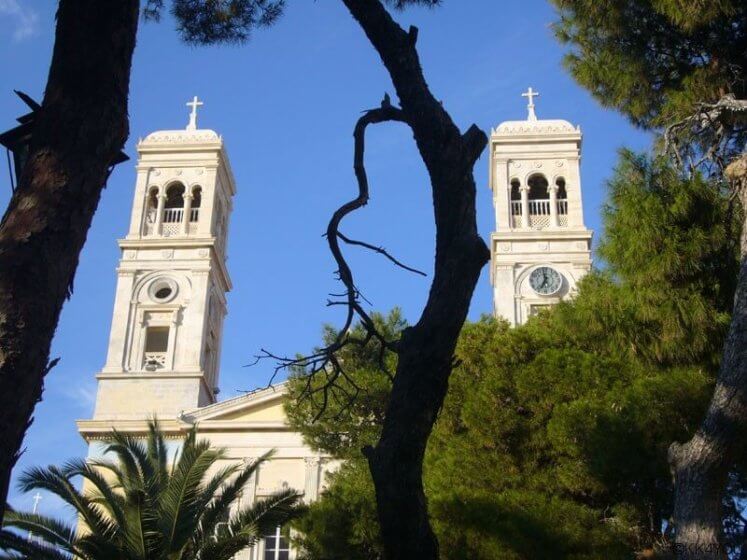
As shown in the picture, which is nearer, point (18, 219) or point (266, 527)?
point (18, 219)

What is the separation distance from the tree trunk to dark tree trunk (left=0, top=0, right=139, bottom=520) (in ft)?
17.2

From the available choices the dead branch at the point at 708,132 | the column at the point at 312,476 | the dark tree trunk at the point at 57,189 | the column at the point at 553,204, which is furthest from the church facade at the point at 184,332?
the dark tree trunk at the point at 57,189

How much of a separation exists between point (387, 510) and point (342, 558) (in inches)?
535

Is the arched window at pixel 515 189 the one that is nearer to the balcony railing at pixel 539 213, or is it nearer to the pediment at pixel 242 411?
the balcony railing at pixel 539 213

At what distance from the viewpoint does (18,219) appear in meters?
4.25

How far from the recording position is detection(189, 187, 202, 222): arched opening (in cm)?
3738

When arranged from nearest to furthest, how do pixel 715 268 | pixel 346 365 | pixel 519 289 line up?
pixel 715 268 → pixel 346 365 → pixel 519 289

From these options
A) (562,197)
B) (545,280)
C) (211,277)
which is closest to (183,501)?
(211,277)

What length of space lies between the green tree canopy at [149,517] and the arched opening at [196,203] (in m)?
20.9

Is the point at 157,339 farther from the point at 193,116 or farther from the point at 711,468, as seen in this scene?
the point at 711,468

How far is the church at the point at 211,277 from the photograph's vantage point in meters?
30.8

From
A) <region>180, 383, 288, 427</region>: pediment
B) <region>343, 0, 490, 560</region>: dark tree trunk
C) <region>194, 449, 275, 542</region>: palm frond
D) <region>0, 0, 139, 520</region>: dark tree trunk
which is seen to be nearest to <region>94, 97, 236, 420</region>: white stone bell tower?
<region>180, 383, 288, 427</region>: pediment

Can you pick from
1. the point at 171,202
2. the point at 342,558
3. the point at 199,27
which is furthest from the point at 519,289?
the point at 199,27

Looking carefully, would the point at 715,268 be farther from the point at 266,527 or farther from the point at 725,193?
the point at 266,527
